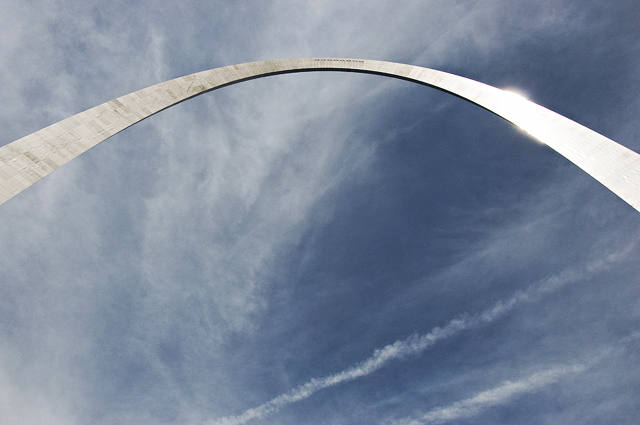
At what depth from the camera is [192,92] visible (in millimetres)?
14219

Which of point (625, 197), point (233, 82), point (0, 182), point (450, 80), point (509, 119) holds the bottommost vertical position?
point (625, 197)

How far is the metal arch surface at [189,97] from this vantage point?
8.10 m

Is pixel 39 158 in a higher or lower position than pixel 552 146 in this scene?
higher

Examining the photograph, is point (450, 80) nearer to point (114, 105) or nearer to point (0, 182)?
point (114, 105)

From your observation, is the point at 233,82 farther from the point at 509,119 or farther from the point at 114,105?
the point at 509,119

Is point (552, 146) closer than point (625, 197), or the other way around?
point (625, 197)

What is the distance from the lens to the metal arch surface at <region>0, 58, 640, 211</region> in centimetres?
810

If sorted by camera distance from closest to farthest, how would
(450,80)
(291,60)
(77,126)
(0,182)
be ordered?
(0,182), (77,126), (450,80), (291,60)

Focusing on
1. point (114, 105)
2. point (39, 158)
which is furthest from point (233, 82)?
point (39, 158)

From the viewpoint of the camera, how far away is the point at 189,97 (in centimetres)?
1423

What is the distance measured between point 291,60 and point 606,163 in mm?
21446

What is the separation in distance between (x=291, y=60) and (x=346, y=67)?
4887 millimetres

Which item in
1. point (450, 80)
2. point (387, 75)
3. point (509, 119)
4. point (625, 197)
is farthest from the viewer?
point (387, 75)

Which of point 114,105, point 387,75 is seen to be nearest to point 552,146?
point 387,75
